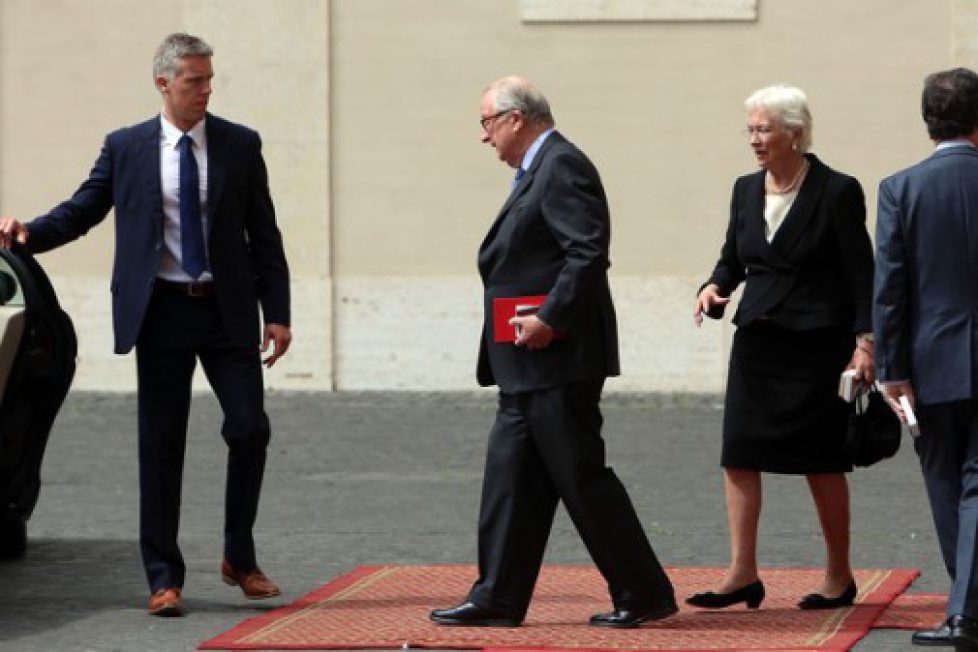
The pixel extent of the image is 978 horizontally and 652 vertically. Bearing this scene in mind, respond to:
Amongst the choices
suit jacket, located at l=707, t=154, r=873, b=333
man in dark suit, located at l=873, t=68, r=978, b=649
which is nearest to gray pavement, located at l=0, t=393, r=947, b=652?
man in dark suit, located at l=873, t=68, r=978, b=649

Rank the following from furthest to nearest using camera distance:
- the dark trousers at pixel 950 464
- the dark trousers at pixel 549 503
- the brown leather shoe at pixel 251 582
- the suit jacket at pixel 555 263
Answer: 1. the brown leather shoe at pixel 251 582
2. the dark trousers at pixel 549 503
3. the suit jacket at pixel 555 263
4. the dark trousers at pixel 950 464

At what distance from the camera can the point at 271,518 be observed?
446 inches

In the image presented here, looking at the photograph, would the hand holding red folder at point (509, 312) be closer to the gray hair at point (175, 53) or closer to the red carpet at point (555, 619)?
the red carpet at point (555, 619)

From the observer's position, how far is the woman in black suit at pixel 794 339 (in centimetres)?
858

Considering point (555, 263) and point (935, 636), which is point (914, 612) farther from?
point (555, 263)

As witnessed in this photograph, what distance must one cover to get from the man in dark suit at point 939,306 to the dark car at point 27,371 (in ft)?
10.2

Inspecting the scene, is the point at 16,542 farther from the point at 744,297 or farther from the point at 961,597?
the point at 961,597

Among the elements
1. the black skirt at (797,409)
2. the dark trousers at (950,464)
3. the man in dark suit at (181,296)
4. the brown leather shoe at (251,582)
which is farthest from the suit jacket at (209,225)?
the dark trousers at (950,464)

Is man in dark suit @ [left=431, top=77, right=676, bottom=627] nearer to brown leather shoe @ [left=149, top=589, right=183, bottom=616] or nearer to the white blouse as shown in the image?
the white blouse

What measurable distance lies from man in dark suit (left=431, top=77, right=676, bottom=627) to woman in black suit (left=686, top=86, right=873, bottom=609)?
538 mm

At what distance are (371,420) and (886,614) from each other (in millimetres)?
7863

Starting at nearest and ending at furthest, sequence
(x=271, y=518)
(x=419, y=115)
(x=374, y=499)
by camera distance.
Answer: (x=271, y=518)
(x=374, y=499)
(x=419, y=115)

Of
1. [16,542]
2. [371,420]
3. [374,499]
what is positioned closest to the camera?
[16,542]

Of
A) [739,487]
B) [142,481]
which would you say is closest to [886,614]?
[739,487]
